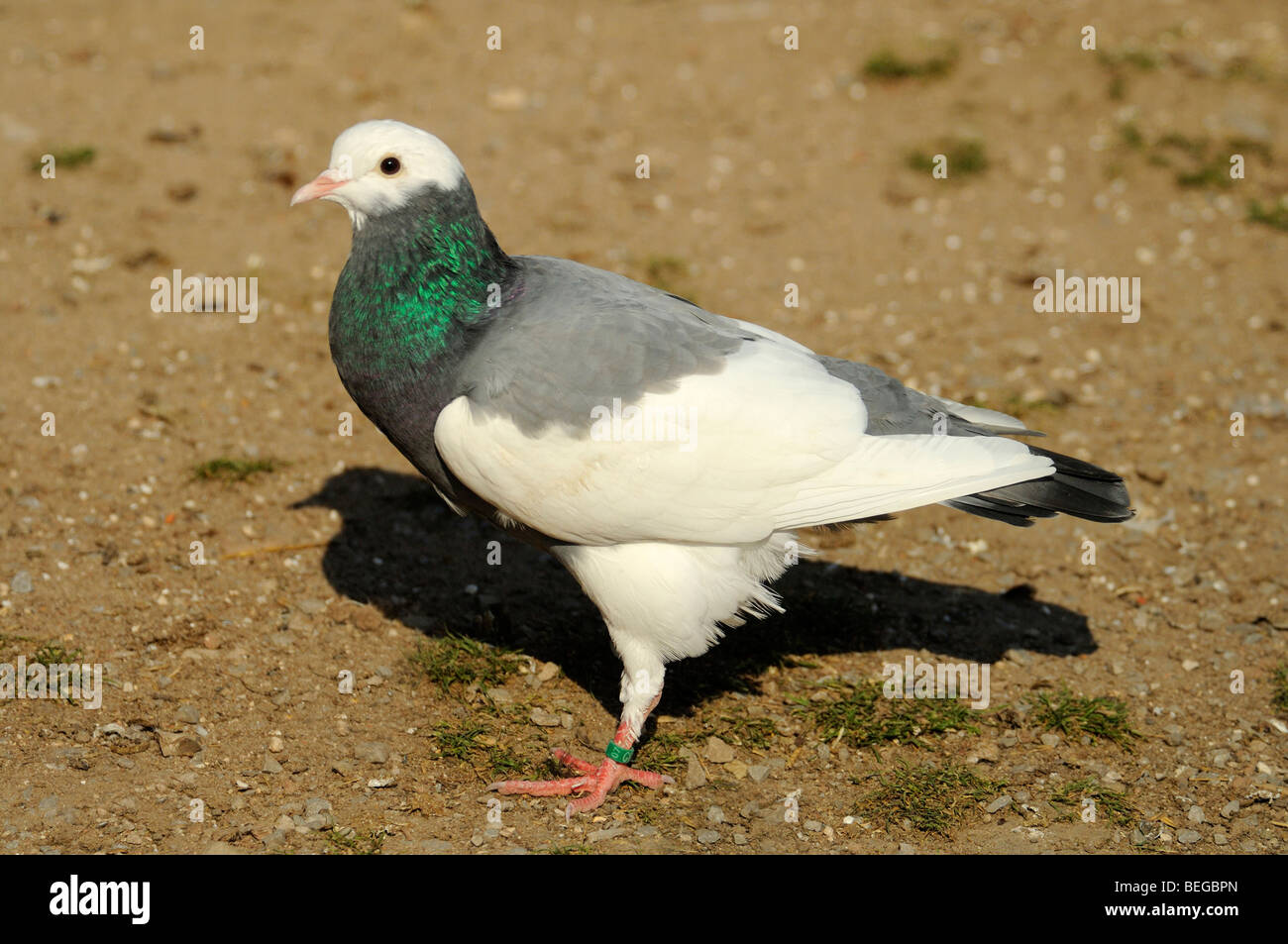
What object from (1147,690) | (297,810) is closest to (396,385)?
(297,810)

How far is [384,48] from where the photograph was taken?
1027 cm

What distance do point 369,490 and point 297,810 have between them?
2346mm

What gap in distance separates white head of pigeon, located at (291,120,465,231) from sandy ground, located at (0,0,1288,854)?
2.03 meters

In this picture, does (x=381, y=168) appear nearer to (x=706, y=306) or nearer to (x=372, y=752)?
(x=372, y=752)

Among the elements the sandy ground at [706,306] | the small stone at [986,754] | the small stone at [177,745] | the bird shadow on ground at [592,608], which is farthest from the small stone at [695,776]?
the small stone at [177,745]

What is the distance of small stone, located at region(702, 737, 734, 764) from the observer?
5062mm

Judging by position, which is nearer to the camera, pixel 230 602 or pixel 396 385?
pixel 396 385

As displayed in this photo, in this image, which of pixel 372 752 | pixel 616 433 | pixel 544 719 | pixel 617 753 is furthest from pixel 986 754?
pixel 372 752

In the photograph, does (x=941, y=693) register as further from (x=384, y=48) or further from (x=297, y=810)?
(x=384, y=48)

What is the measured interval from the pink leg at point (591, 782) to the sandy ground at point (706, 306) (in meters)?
0.06

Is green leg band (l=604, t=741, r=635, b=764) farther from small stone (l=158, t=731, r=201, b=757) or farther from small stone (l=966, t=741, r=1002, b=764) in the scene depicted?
small stone (l=158, t=731, r=201, b=757)

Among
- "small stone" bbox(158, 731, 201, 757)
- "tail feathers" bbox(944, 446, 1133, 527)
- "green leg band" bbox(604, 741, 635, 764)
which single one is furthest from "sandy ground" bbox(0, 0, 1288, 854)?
"tail feathers" bbox(944, 446, 1133, 527)

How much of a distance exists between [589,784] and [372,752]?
0.88 metres

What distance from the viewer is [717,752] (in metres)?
5.08
